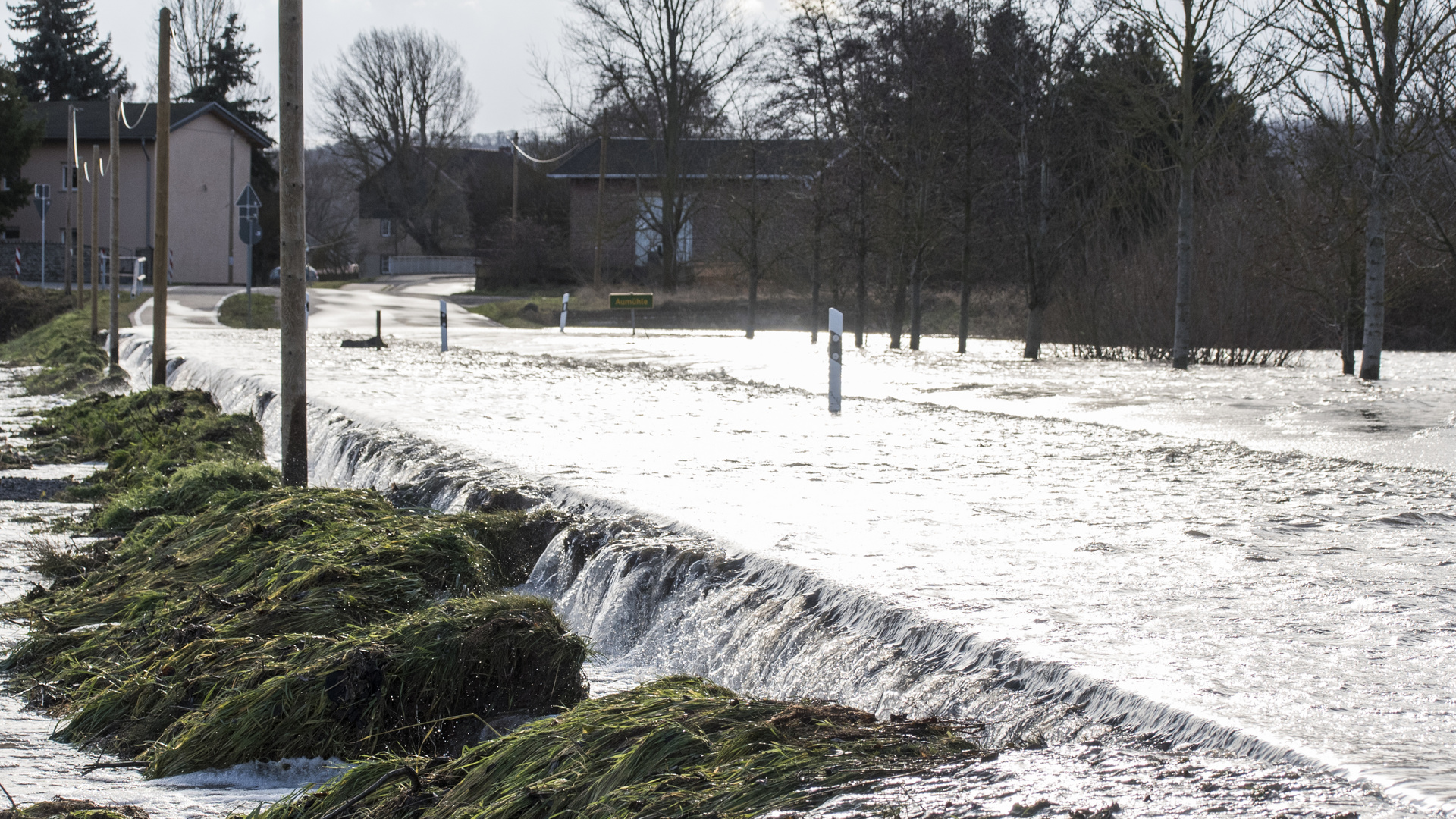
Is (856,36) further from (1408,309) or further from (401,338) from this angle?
(1408,309)

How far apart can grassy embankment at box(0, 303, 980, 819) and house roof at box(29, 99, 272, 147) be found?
4684 centimetres

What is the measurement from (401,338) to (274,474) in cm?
1906

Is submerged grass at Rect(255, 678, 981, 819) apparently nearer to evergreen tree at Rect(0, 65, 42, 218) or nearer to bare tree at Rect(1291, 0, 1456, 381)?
bare tree at Rect(1291, 0, 1456, 381)

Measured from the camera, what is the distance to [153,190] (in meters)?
52.2

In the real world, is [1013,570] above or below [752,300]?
below

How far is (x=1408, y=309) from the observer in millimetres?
33500

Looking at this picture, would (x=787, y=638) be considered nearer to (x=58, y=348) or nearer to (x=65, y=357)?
(x=65, y=357)

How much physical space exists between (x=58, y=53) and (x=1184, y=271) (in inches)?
2435

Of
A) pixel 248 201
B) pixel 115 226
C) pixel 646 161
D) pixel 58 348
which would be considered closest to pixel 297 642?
pixel 115 226

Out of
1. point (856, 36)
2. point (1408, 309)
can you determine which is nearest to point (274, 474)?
point (856, 36)

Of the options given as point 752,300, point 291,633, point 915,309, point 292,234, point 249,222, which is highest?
point 249,222

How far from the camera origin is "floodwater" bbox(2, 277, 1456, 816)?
3.73 metres

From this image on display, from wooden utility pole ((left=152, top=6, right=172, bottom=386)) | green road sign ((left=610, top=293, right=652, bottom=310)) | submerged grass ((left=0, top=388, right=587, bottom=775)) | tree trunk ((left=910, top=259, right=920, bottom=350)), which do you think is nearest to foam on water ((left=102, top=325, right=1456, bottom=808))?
submerged grass ((left=0, top=388, right=587, bottom=775))

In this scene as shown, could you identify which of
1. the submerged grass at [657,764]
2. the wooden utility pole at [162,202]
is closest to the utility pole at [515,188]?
the wooden utility pole at [162,202]
